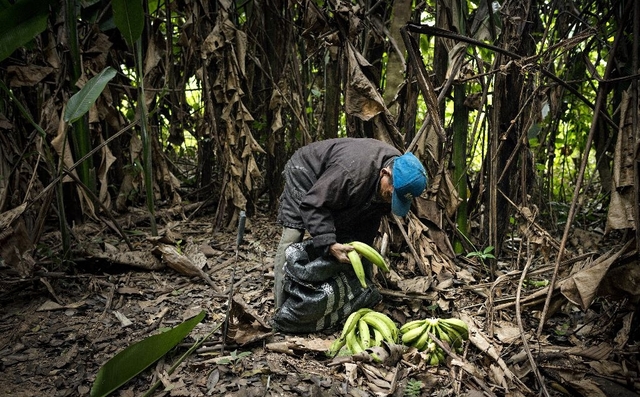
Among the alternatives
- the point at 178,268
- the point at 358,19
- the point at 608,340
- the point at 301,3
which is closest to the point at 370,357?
the point at 608,340

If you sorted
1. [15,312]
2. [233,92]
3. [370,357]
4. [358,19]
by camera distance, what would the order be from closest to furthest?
[370,357] → [15,312] → [358,19] → [233,92]

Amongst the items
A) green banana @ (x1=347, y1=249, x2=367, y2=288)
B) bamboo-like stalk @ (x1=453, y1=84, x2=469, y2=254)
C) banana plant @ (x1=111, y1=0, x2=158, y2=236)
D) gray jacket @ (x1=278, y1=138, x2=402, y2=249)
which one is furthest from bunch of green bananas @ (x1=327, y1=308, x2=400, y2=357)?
banana plant @ (x1=111, y1=0, x2=158, y2=236)

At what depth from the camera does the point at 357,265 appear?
3.14 metres

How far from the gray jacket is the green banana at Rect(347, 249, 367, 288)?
0.20 m

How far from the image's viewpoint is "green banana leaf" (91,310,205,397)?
1.77 m

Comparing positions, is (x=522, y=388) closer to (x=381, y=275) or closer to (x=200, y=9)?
(x=381, y=275)

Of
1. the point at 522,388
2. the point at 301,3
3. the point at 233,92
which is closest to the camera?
the point at 522,388

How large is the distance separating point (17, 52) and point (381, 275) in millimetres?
3741

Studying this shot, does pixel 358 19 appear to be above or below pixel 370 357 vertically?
above

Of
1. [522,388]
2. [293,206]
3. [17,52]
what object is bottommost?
[522,388]

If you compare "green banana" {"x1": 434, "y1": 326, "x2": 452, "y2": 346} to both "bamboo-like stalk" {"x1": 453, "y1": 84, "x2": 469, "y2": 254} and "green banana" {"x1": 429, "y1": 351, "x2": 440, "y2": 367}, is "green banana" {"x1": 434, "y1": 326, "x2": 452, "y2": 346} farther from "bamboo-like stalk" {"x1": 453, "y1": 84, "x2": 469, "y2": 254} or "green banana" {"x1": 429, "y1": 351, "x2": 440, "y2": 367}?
"bamboo-like stalk" {"x1": 453, "y1": 84, "x2": 469, "y2": 254}

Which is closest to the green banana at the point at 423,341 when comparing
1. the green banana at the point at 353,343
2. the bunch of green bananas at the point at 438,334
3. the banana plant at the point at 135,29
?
the bunch of green bananas at the point at 438,334

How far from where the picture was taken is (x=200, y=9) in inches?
185

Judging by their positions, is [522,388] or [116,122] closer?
[522,388]
